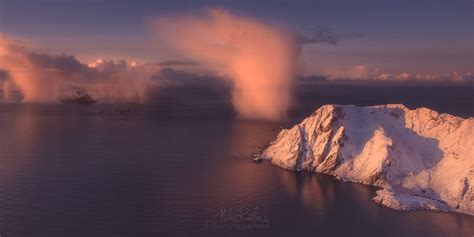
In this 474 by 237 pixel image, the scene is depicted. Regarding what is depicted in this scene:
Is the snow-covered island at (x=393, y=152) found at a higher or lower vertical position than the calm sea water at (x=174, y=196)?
higher

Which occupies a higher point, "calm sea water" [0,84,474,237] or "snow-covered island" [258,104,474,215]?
"snow-covered island" [258,104,474,215]

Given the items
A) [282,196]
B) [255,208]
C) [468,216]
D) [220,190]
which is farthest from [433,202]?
[220,190]

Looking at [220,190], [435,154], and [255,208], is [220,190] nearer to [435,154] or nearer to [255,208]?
[255,208]

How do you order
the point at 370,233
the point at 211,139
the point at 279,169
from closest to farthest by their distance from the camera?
the point at 370,233, the point at 279,169, the point at 211,139

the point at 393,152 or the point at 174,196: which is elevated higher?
the point at 393,152

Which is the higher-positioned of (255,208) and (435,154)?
(435,154)

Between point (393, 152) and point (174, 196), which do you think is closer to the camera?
point (174, 196)

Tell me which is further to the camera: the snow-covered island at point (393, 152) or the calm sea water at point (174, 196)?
the snow-covered island at point (393, 152)

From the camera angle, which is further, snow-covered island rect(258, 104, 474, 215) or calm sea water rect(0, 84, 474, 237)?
snow-covered island rect(258, 104, 474, 215)
